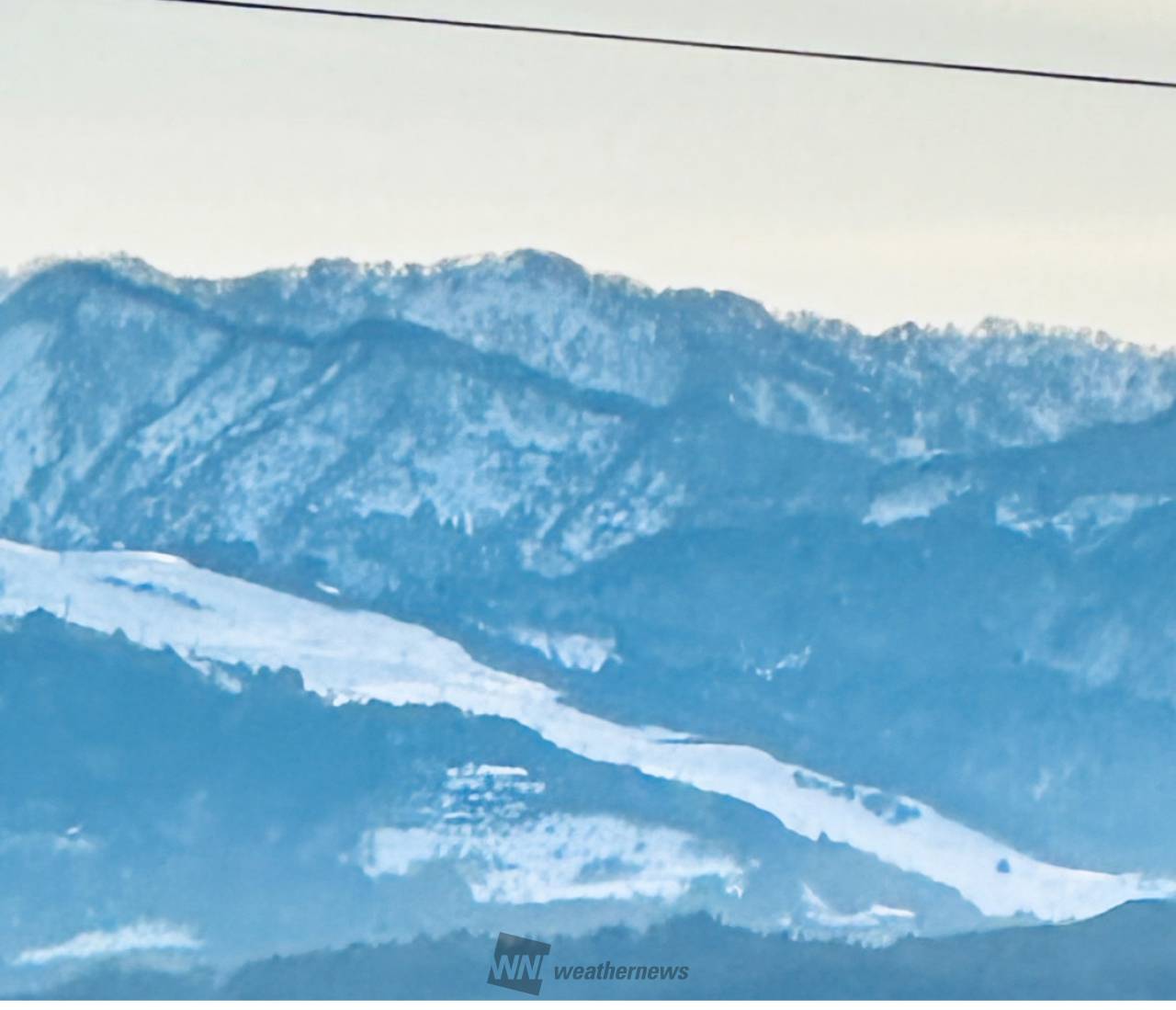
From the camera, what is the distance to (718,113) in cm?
221

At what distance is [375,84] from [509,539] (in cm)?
65

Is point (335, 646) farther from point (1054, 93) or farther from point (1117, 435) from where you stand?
point (1054, 93)

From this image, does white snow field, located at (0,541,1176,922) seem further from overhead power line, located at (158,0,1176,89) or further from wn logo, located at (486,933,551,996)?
overhead power line, located at (158,0,1176,89)

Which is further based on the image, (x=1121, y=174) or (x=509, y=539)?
(x=1121, y=174)

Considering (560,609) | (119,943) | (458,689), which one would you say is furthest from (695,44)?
(119,943)

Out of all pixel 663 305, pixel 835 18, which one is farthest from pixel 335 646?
pixel 835 18

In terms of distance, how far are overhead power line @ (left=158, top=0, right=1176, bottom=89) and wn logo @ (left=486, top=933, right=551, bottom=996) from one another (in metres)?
1.25

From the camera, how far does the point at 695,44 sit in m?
2.20

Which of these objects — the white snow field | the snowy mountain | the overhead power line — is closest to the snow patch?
the snowy mountain

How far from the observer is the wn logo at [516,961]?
2.08 meters

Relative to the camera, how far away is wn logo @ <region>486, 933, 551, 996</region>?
6.84 ft

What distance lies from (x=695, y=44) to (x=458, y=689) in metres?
0.97

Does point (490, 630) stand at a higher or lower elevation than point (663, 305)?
lower

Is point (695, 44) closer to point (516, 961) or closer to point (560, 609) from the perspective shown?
point (560, 609)
